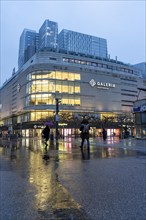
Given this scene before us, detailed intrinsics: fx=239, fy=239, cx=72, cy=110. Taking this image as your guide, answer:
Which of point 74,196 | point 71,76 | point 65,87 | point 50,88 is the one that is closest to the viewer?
point 74,196

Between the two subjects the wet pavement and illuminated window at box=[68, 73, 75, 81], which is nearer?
the wet pavement

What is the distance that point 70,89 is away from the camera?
→ 89312mm

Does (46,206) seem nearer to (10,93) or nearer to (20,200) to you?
(20,200)

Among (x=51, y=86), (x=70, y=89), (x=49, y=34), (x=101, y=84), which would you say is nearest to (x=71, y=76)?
(x=70, y=89)

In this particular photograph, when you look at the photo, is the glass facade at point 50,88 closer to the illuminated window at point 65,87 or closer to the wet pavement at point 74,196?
the illuminated window at point 65,87

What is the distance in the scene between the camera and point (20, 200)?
441cm

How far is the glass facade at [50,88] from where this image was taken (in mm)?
84062

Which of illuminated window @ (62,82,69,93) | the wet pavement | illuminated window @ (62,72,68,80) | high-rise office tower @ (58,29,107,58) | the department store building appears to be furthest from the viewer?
high-rise office tower @ (58,29,107,58)

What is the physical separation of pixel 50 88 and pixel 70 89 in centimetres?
825

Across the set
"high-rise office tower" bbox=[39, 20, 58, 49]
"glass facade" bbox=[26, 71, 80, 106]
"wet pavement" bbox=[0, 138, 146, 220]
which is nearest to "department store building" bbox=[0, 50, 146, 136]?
"glass facade" bbox=[26, 71, 80, 106]

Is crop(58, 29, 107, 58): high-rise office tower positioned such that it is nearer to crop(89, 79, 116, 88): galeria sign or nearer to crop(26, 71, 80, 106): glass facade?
crop(89, 79, 116, 88): galeria sign

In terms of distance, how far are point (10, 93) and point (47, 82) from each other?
144ft

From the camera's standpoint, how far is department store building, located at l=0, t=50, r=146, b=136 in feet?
275

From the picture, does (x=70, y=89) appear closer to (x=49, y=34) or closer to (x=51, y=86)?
(x=51, y=86)
